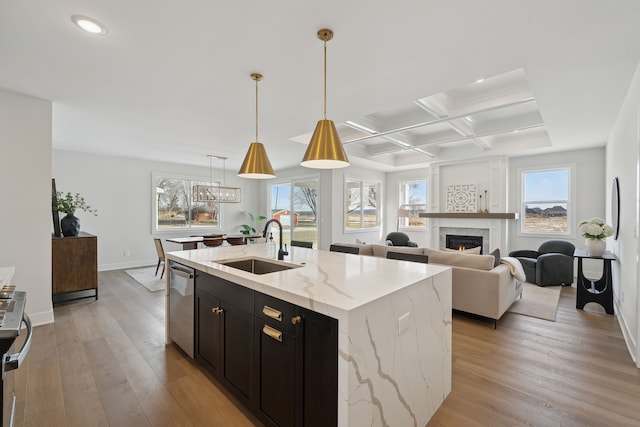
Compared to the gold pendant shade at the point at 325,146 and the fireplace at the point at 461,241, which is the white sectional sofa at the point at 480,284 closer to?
the gold pendant shade at the point at 325,146

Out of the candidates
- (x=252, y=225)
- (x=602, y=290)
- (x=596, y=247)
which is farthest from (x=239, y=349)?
(x=252, y=225)

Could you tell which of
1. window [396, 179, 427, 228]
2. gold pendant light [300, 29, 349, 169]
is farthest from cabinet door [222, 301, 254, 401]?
window [396, 179, 427, 228]

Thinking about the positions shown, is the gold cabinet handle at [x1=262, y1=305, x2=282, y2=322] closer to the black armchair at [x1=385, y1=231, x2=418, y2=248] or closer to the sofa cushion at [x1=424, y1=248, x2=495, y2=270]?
the sofa cushion at [x1=424, y1=248, x2=495, y2=270]

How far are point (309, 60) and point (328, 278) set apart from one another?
182cm

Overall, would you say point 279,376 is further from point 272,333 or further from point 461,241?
point 461,241

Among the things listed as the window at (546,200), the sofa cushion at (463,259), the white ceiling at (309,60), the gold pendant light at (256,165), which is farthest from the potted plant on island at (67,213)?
the window at (546,200)

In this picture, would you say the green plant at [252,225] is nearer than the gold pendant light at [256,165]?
No

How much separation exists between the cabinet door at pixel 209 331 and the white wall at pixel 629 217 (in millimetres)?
3416

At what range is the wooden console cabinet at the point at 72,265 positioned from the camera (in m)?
3.88

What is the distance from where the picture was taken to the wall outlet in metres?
1.49

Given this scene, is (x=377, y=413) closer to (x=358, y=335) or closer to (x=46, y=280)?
(x=358, y=335)

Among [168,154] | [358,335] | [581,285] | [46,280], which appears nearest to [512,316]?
[581,285]

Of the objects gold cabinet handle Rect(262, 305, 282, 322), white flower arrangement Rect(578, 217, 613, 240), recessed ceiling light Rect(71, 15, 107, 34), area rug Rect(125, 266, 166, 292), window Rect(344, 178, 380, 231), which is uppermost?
recessed ceiling light Rect(71, 15, 107, 34)

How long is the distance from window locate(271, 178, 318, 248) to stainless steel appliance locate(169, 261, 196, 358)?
480 centimetres
